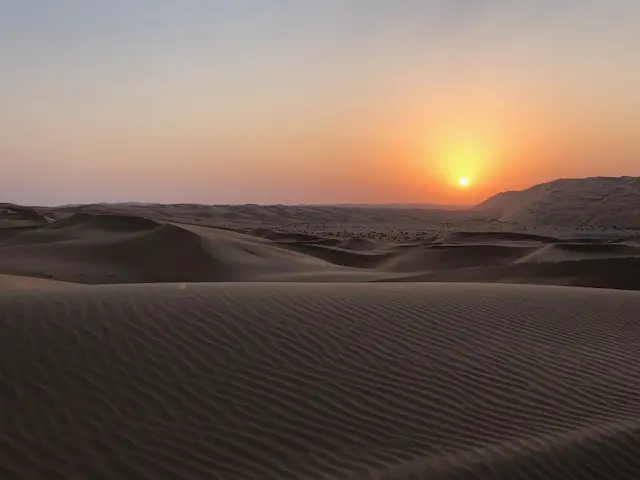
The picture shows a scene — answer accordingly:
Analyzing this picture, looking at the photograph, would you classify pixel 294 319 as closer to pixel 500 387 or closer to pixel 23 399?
pixel 500 387

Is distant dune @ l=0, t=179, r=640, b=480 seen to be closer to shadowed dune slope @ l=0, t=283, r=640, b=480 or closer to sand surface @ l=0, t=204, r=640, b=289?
shadowed dune slope @ l=0, t=283, r=640, b=480

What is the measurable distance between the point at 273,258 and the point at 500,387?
10.1 m

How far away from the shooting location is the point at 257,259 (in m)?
13.3

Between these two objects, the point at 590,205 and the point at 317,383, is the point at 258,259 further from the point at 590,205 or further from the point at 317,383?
the point at 590,205

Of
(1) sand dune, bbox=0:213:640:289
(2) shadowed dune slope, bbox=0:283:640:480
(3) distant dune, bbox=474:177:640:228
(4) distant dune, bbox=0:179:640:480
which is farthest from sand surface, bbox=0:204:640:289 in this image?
(3) distant dune, bbox=474:177:640:228

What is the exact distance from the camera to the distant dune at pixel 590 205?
3125cm

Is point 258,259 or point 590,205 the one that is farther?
point 590,205

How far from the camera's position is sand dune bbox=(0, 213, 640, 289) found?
35.9 ft

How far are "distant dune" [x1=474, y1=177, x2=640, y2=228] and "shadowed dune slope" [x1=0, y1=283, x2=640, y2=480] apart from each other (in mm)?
27240

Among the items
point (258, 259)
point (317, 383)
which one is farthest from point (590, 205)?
point (317, 383)

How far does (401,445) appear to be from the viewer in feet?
9.78

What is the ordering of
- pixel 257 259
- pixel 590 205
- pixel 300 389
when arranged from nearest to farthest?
pixel 300 389
pixel 257 259
pixel 590 205

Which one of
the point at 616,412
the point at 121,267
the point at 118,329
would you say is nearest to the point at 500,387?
the point at 616,412

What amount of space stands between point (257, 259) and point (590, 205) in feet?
89.7
